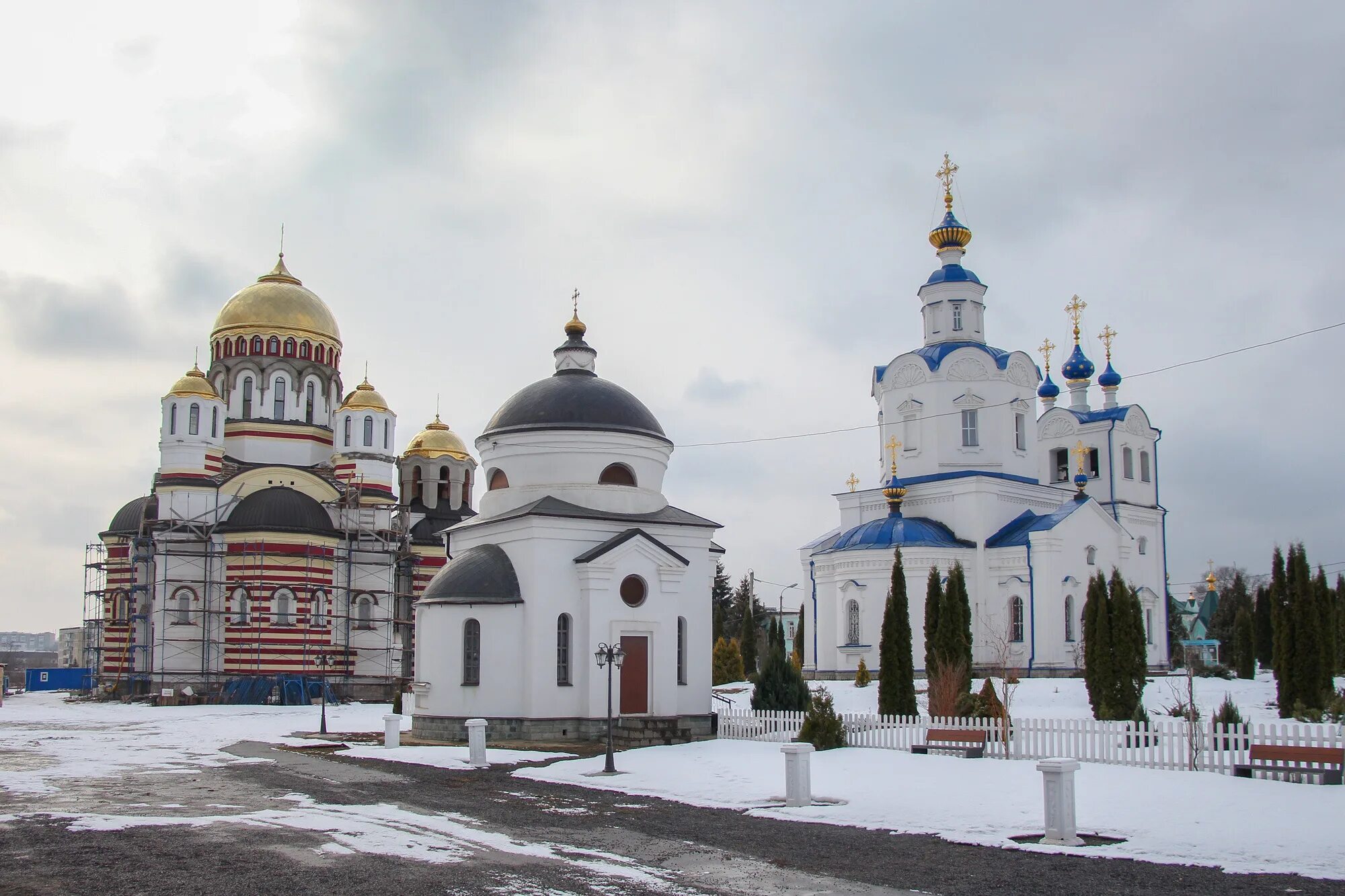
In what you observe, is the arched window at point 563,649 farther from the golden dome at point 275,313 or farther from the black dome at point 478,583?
the golden dome at point 275,313

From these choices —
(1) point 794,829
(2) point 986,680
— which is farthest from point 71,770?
(2) point 986,680

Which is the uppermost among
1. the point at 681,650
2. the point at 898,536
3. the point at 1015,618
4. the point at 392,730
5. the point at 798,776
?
the point at 898,536

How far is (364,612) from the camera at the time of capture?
4747 cm

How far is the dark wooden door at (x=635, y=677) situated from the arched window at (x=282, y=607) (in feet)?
71.4

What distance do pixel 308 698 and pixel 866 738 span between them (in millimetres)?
27739

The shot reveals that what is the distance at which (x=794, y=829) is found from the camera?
14.0m

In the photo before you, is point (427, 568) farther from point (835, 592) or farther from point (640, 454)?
point (640, 454)

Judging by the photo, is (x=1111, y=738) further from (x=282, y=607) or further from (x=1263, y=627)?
(x=282, y=607)

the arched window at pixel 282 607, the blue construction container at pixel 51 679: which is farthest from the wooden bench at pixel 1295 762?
the blue construction container at pixel 51 679

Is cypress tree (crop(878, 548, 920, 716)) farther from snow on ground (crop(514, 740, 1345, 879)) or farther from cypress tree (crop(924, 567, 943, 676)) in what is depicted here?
snow on ground (crop(514, 740, 1345, 879))

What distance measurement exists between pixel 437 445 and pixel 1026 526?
26.3 metres

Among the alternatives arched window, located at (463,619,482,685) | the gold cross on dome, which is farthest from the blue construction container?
the gold cross on dome

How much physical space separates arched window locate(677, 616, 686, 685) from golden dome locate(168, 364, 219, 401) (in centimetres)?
2578

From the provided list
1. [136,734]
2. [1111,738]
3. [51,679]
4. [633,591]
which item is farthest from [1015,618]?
[51,679]
